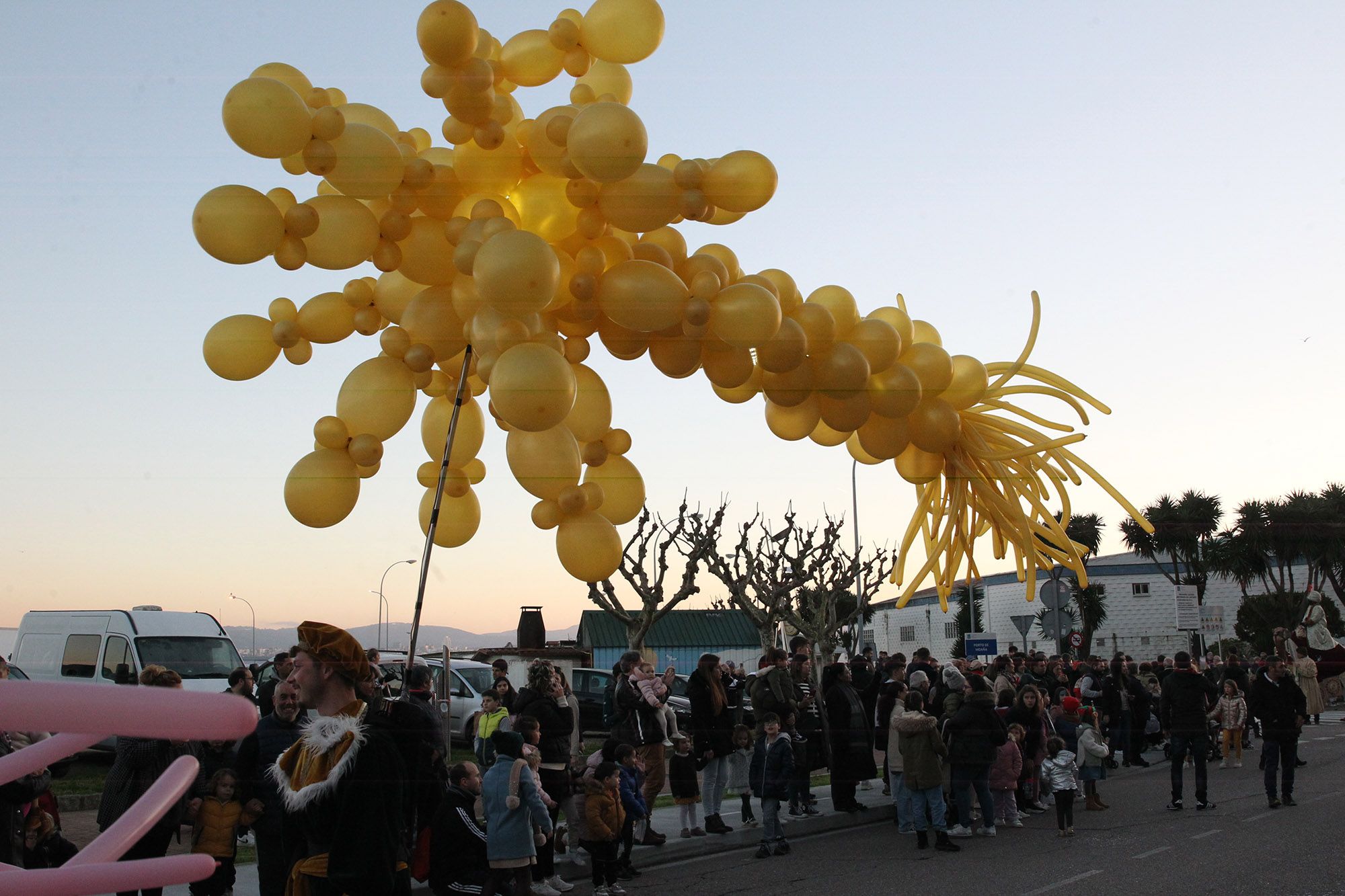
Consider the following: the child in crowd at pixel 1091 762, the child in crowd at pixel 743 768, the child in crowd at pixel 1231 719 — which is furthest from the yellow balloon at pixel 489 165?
the child in crowd at pixel 1231 719

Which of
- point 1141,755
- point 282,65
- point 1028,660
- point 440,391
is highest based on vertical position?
point 282,65

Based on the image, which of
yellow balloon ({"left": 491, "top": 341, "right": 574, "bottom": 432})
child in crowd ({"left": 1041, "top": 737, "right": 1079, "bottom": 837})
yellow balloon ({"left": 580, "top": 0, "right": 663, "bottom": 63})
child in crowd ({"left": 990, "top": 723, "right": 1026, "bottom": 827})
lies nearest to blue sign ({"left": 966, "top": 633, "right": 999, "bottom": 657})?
child in crowd ({"left": 990, "top": 723, "right": 1026, "bottom": 827})

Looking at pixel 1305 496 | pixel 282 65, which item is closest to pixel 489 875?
pixel 282 65

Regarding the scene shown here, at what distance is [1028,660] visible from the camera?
15102 mm

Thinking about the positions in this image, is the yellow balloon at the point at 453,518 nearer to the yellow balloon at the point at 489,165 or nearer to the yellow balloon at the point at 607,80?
the yellow balloon at the point at 489,165

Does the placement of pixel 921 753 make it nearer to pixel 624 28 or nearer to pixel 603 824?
pixel 603 824

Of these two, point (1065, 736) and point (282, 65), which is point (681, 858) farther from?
point (282, 65)

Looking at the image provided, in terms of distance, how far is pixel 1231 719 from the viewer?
54.9ft

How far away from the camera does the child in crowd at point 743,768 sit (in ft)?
37.4

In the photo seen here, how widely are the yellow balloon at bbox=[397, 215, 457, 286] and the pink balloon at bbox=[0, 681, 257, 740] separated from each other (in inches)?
128

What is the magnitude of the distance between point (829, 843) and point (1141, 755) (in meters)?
10.9

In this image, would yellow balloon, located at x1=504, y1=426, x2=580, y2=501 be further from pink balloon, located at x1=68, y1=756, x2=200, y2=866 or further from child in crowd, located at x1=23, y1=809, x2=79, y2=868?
child in crowd, located at x1=23, y1=809, x2=79, y2=868

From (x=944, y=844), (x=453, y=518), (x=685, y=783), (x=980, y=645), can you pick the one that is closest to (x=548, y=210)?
(x=453, y=518)

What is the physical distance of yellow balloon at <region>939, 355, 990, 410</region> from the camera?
4.36 meters
